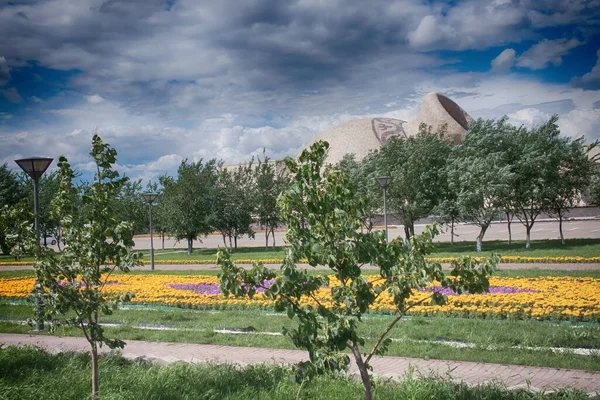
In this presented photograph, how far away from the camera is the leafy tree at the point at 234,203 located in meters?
31.2

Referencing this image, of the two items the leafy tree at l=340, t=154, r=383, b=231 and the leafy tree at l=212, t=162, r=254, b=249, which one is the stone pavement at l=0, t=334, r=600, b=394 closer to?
the leafy tree at l=340, t=154, r=383, b=231

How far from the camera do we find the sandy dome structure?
54594 mm

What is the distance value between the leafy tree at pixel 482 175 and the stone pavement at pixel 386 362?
1674 cm

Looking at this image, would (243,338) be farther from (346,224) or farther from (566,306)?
(566,306)

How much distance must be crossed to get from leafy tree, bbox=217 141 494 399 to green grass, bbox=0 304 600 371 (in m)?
3.04

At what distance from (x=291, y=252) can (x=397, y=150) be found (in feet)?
77.5

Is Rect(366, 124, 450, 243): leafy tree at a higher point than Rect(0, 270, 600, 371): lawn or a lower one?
higher

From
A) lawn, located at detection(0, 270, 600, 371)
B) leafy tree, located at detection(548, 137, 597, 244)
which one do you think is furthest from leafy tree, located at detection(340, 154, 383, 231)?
lawn, located at detection(0, 270, 600, 371)

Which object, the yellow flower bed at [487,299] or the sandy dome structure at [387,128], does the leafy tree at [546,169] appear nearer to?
the yellow flower bed at [487,299]

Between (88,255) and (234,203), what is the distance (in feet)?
87.9

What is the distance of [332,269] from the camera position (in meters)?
4.05

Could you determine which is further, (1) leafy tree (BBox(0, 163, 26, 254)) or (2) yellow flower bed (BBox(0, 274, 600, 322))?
(1) leafy tree (BBox(0, 163, 26, 254))

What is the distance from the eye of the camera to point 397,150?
26656mm

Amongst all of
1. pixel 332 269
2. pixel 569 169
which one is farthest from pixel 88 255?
pixel 569 169
